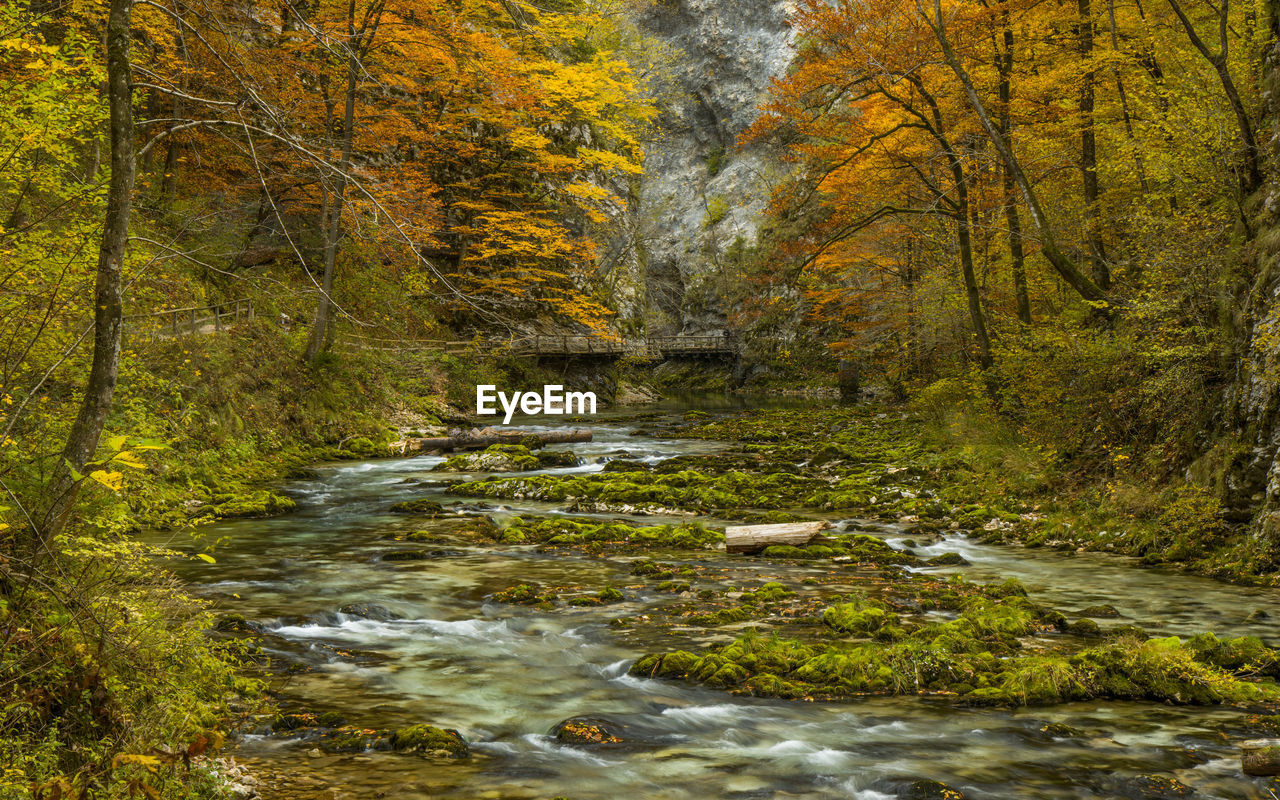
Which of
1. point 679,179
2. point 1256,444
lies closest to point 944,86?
point 1256,444

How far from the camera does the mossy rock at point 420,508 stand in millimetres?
13641

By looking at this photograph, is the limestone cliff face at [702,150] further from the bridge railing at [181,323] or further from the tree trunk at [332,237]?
the bridge railing at [181,323]

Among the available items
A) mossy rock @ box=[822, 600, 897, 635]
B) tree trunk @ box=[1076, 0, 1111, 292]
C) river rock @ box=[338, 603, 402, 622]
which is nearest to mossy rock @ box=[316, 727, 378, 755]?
river rock @ box=[338, 603, 402, 622]

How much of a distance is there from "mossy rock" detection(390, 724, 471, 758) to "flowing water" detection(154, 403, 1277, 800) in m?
0.15

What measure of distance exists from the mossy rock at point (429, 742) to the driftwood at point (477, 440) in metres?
16.2

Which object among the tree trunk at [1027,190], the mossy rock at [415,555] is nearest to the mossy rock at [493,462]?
the mossy rock at [415,555]

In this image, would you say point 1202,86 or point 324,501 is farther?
point 324,501

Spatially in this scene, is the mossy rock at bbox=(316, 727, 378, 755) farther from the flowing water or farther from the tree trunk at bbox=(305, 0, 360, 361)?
the tree trunk at bbox=(305, 0, 360, 361)

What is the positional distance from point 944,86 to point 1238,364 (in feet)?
28.8

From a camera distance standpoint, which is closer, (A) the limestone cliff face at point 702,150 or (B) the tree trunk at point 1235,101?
(B) the tree trunk at point 1235,101

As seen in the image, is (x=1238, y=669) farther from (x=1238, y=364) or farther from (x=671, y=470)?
(x=671, y=470)

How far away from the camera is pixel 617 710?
5941mm

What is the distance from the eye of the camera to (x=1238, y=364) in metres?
9.61

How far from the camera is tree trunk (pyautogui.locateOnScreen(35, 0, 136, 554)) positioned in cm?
422
